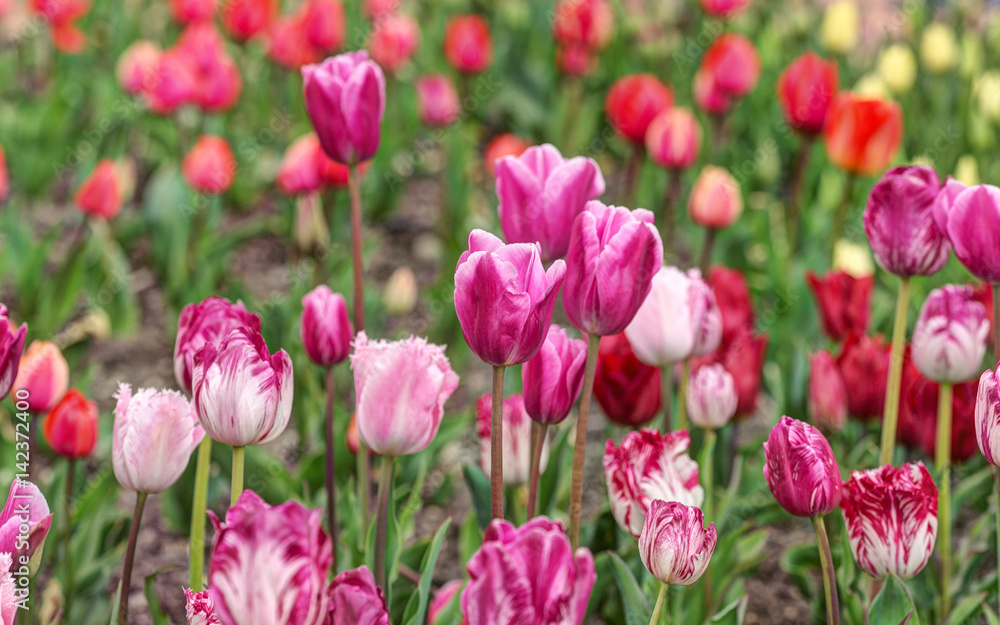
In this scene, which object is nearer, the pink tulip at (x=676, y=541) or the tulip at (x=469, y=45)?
the pink tulip at (x=676, y=541)

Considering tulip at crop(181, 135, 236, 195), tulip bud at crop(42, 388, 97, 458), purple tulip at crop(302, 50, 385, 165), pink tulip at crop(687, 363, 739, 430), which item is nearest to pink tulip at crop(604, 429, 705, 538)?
pink tulip at crop(687, 363, 739, 430)

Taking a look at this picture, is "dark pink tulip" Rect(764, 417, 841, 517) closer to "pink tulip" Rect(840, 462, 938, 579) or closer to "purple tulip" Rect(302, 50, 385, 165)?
"pink tulip" Rect(840, 462, 938, 579)

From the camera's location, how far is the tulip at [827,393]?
4.71 feet

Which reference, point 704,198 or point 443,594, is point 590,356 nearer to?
point 443,594

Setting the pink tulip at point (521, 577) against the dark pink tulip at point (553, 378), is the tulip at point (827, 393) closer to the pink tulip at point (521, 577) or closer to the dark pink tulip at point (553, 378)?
the dark pink tulip at point (553, 378)

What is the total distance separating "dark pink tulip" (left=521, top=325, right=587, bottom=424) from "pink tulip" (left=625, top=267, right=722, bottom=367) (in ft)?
0.75

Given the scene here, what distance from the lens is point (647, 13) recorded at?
404cm

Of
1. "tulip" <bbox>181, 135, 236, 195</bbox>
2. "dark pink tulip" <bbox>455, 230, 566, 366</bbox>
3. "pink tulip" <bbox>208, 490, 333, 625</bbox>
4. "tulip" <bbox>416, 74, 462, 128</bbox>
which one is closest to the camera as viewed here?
"pink tulip" <bbox>208, 490, 333, 625</bbox>

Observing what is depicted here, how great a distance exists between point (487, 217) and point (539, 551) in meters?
2.27

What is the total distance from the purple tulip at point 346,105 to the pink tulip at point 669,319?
1.26 ft

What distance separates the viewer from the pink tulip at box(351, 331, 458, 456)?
0.93m

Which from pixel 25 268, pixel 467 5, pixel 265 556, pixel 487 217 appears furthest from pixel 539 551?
pixel 467 5

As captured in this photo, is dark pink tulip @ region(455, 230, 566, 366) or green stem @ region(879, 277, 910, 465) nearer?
dark pink tulip @ region(455, 230, 566, 366)

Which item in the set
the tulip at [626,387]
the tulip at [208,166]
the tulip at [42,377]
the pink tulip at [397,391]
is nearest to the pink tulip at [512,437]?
the tulip at [626,387]
